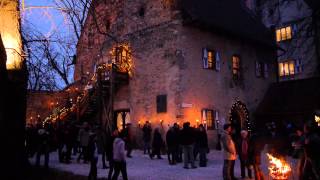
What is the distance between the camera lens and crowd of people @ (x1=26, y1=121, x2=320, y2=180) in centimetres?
1028

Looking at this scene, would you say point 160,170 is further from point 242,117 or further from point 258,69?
point 258,69

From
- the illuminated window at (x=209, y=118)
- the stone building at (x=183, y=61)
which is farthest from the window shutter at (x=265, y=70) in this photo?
the illuminated window at (x=209, y=118)

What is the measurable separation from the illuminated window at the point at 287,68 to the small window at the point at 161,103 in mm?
17246

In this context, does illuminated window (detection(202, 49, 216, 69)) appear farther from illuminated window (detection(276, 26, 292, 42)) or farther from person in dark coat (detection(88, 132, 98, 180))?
illuminated window (detection(276, 26, 292, 42))

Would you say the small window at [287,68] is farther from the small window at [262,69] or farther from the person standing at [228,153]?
the person standing at [228,153]

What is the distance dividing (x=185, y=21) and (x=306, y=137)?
13.1 meters

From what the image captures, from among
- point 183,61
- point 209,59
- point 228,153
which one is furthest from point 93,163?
point 209,59

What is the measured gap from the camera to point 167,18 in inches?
895

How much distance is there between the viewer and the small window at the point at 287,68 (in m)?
34.9

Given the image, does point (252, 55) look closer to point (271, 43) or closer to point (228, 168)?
point (271, 43)

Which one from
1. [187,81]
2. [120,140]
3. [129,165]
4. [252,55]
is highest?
[252,55]

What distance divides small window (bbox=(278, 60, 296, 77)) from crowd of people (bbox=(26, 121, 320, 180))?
58.8 feet

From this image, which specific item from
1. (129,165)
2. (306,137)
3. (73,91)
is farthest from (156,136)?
(73,91)

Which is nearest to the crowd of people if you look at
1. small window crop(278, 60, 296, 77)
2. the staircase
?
the staircase
